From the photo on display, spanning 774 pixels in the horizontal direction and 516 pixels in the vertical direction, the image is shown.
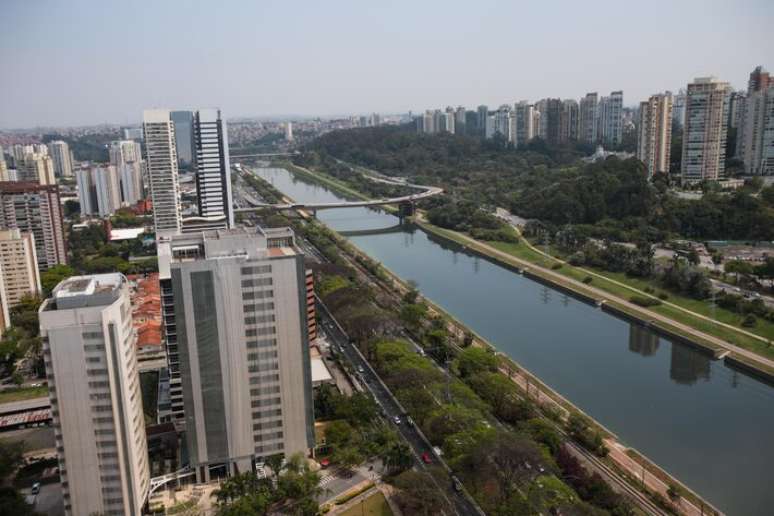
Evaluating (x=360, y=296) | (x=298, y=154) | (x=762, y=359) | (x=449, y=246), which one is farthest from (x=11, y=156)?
(x=762, y=359)

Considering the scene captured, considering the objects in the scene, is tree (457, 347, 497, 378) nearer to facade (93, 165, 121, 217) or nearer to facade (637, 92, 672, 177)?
facade (637, 92, 672, 177)

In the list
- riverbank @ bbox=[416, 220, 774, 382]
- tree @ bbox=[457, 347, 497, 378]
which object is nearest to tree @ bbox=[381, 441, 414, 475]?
tree @ bbox=[457, 347, 497, 378]

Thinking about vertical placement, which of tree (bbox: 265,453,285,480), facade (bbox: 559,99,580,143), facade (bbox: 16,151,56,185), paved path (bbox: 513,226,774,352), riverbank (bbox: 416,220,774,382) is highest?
facade (bbox: 559,99,580,143)

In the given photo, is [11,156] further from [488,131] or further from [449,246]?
[488,131]

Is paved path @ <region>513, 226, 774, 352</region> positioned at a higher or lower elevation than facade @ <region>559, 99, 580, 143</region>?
lower

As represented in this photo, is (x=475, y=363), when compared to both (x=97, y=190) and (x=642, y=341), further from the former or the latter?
(x=97, y=190)

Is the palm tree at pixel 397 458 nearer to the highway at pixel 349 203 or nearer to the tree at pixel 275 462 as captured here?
the tree at pixel 275 462

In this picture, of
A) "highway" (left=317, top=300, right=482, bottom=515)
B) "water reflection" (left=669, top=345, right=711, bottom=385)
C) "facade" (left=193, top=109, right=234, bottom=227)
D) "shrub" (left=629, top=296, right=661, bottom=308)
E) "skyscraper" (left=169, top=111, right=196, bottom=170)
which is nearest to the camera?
"highway" (left=317, top=300, right=482, bottom=515)
